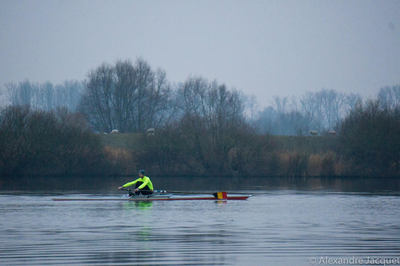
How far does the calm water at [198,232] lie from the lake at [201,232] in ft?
0.07

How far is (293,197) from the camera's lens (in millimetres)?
30922

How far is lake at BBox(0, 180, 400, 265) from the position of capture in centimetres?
1330

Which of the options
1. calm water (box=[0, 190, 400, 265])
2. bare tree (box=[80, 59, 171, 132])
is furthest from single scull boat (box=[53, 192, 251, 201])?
bare tree (box=[80, 59, 171, 132])

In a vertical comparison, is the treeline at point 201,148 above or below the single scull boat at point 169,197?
above

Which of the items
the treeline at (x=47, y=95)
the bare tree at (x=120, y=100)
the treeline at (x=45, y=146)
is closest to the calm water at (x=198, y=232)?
the treeline at (x=45, y=146)

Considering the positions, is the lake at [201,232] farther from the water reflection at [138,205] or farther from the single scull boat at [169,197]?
the single scull boat at [169,197]

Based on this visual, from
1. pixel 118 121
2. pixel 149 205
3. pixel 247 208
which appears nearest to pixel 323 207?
pixel 247 208

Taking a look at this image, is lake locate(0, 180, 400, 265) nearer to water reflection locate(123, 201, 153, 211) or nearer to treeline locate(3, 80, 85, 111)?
water reflection locate(123, 201, 153, 211)

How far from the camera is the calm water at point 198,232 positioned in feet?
44.0

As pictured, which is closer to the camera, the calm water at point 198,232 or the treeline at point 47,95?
the calm water at point 198,232

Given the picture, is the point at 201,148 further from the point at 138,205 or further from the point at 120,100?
the point at 138,205

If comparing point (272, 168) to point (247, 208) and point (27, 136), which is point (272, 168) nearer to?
point (27, 136)

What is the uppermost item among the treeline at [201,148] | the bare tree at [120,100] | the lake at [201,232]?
the bare tree at [120,100]

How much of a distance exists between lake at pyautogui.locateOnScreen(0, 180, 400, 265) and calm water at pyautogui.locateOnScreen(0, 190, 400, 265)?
2cm
